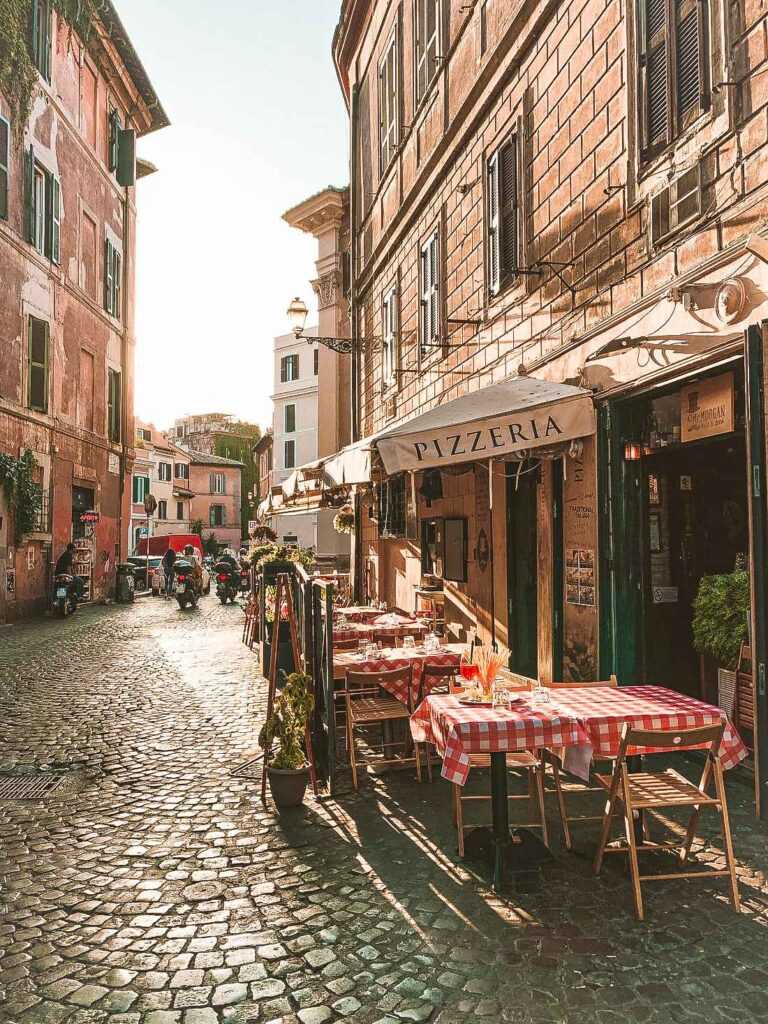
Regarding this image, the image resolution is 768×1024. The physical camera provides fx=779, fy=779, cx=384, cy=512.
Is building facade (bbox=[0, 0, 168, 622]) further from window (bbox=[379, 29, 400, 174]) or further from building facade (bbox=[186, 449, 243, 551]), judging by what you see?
building facade (bbox=[186, 449, 243, 551])

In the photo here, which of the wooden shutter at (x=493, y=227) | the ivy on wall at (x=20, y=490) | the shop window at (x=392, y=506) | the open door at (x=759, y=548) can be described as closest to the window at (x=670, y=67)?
the open door at (x=759, y=548)

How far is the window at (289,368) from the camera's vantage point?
167 feet

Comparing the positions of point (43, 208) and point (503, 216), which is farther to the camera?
point (43, 208)

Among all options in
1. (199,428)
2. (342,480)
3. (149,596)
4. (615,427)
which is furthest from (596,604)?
(199,428)

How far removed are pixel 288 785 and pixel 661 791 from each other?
7.64 ft

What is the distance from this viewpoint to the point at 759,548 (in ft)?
15.8

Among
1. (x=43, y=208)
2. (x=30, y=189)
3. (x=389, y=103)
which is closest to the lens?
(x=389, y=103)

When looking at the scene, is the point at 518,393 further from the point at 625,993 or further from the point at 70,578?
the point at 70,578

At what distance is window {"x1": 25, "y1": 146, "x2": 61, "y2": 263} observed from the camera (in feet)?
59.5

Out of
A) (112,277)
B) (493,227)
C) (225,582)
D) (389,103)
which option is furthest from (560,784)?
(112,277)

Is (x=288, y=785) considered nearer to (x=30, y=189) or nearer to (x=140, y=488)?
(x=30, y=189)

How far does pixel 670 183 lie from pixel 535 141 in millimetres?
2993

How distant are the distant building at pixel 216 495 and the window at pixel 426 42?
59.7 meters

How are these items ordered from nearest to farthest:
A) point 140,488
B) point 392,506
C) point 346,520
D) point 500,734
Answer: point 500,734 < point 392,506 < point 346,520 < point 140,488
